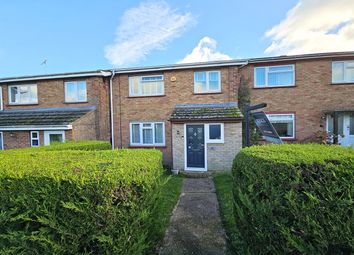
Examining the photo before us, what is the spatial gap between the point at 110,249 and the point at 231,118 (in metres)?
8.36

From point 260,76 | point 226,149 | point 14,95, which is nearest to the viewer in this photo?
point 226,149

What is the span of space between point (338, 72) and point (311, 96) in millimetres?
1954

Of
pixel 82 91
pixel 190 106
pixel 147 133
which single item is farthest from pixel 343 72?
pixel 82 91

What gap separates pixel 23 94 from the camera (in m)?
13.7

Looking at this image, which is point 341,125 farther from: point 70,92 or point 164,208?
point 70,92

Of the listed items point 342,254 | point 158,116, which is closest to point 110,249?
point 342,254

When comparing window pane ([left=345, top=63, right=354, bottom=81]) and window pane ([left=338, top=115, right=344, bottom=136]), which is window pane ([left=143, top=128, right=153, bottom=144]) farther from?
window pane ([left=345, top=63, right=354, bottom=81])

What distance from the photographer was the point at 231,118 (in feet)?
32.2

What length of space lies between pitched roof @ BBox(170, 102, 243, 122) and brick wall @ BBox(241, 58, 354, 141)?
10.8ft

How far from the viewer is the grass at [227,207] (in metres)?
3.59

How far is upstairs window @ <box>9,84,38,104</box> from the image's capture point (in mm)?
13438

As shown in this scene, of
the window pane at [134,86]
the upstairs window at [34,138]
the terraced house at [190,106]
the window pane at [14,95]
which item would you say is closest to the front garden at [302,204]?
the terraced house at [190,106]

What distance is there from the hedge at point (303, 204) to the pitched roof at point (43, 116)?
1084 cm

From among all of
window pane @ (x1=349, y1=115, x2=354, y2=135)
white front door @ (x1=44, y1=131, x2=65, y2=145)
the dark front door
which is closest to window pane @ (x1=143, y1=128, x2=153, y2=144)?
the dark front door
